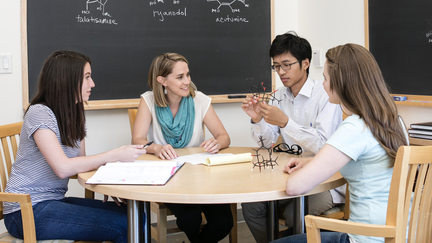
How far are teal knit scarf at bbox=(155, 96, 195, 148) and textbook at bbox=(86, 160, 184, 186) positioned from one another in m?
0.65

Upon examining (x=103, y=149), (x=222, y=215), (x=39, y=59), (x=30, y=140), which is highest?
(x=39, y=59)

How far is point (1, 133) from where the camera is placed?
1867 millimetres

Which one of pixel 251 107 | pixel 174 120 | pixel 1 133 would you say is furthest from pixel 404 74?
pixel 1 133

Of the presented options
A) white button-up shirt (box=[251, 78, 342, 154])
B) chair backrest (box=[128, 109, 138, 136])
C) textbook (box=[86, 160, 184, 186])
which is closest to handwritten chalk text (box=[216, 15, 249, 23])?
white button-up shirt (box=[251, 78, 342, 154])

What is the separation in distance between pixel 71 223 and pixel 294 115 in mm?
1373

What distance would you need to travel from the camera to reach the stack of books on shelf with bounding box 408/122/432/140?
2043mm

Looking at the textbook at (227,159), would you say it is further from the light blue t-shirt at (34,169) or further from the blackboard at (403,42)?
the blackboard at (403,42)

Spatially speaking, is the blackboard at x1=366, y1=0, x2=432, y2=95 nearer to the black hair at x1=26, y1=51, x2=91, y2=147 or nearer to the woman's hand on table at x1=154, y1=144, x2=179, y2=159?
the woman's hand on table at x1=154, y1=144, x2=179, y2=159

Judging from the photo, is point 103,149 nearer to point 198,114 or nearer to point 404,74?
point 198,114

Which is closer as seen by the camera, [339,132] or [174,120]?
[339,132]

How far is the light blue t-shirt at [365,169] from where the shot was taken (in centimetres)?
121

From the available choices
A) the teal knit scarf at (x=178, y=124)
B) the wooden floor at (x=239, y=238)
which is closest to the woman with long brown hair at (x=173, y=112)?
the teal knit scarf at (x=178, y=124)

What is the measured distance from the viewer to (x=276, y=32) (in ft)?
11.1

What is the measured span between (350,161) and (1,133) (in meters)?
1.62
